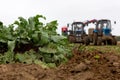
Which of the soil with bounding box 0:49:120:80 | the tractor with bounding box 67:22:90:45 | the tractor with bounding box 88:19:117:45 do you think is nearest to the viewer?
the soil with bounding box 0:49:120:80

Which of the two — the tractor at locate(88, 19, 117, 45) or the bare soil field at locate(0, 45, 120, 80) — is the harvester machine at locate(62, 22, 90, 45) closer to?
the tractor at locate(88, 19, 117, 45)

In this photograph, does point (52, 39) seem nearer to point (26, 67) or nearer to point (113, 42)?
point (26, 67)

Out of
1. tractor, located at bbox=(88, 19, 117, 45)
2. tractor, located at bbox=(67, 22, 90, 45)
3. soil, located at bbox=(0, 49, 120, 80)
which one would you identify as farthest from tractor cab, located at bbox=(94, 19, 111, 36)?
soil, located at bbox=(0, 49, 120, 80)

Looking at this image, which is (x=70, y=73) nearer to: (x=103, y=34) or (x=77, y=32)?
(x=103, y=34)

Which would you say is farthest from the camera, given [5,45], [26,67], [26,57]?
[5,45]

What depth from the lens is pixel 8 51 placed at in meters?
8.48

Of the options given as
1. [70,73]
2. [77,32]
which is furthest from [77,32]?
[70,73]

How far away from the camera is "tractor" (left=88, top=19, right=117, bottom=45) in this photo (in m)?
28.6

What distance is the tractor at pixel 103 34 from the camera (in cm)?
2861

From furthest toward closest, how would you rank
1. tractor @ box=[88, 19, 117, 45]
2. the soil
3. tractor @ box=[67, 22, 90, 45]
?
tractor @ box=[67, 22, 90, 45] → tractor @ box=[88, 19, 117, 45] → the soil

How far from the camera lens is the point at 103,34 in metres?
29.0

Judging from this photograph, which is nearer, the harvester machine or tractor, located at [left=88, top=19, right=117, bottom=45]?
tractor, located at [left=88, top=19, right=117, bottom=45]

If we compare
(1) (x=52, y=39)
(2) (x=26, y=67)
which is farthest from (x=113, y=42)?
(2) (x=26, y=67)

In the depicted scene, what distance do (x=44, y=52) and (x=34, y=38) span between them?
0.37 metres
